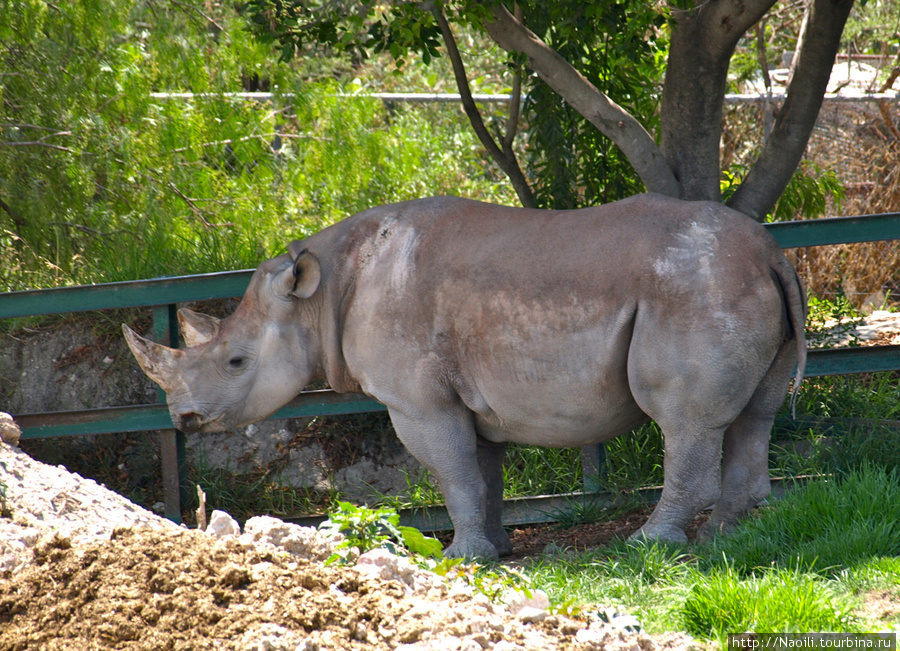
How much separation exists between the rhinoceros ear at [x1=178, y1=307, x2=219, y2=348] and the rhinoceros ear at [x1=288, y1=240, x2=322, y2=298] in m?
0.58

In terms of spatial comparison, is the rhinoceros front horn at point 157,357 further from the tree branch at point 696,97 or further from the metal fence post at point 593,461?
the tree branch at point 696,97

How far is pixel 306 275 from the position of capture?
5176 mm

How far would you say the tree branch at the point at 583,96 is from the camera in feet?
19.0

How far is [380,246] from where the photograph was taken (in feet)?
17.0

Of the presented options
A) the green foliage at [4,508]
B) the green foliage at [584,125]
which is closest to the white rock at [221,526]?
the green foliage at [4,508]

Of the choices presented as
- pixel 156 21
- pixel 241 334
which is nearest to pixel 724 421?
pixel 241 334

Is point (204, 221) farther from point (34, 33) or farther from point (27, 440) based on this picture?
point (27, 440)

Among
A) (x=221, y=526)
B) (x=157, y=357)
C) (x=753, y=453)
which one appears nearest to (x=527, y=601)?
(x=221, y=526)

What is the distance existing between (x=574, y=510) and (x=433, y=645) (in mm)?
2818

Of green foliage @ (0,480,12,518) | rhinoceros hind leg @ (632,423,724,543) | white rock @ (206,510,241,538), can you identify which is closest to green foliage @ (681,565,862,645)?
rhinoceros hind leg @ (632,423,724,543)

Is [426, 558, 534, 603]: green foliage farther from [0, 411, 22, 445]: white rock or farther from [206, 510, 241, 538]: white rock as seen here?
[0, 411, 22, 445]: white rock

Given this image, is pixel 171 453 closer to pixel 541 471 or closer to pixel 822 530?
pixel 541 471

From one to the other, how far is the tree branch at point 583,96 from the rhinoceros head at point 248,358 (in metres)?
1.77

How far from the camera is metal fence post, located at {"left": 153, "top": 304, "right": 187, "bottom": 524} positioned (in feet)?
19.6
